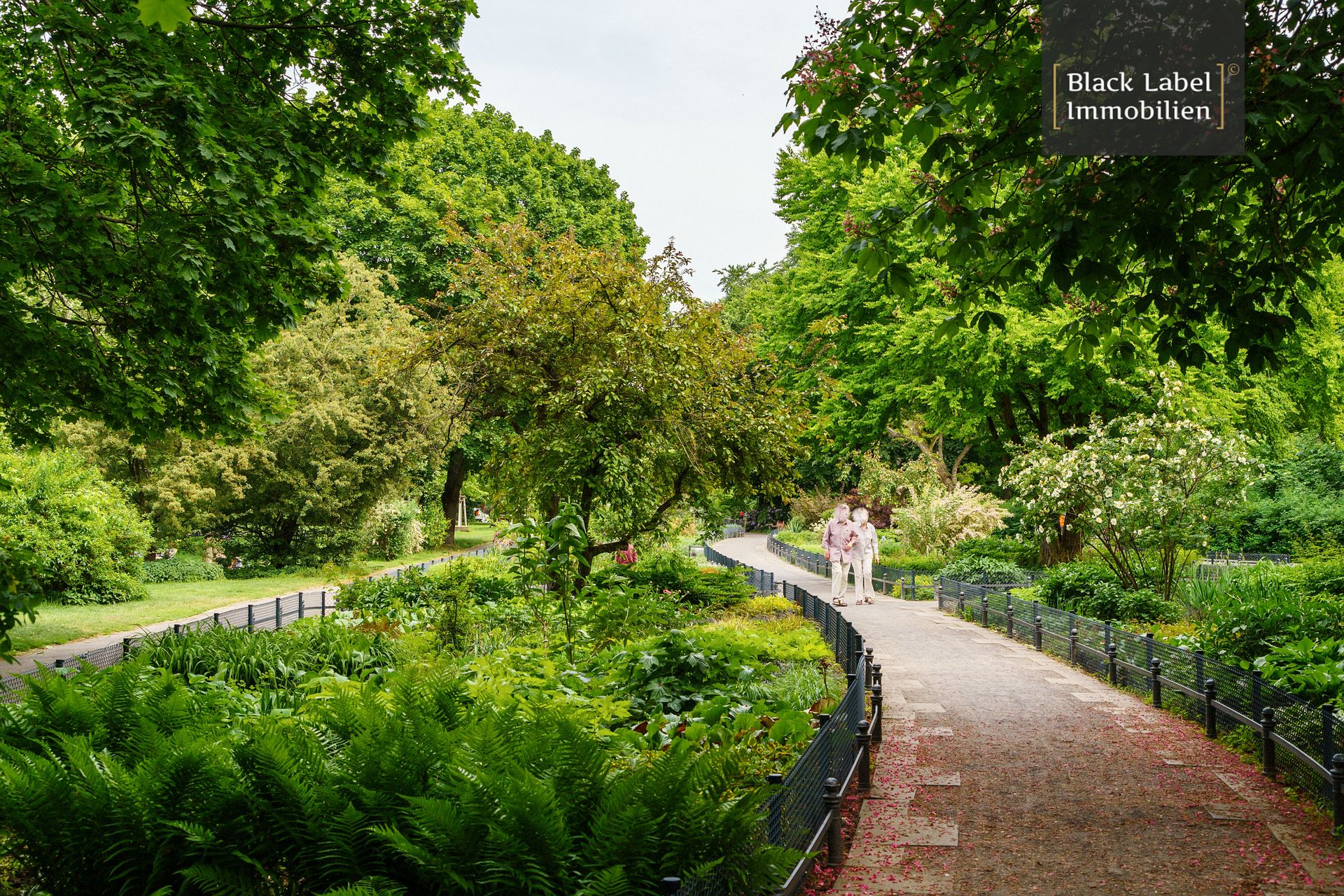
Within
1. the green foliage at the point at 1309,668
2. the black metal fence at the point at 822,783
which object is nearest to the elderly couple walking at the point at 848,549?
the black metal fence at the point at 822,783

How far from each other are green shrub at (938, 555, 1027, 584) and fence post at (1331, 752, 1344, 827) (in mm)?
14335

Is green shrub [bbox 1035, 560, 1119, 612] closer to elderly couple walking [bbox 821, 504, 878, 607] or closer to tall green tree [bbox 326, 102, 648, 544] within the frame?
elderly couple walking [bbox 821, 504, 878, 607]

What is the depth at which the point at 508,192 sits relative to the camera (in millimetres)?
37938

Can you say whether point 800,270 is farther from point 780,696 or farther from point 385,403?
point 780,696

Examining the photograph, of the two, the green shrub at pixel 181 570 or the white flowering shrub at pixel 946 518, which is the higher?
the white flowering shrub at pixel 946 518

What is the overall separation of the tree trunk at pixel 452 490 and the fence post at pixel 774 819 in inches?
1373

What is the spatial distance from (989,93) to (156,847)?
7.17 meters

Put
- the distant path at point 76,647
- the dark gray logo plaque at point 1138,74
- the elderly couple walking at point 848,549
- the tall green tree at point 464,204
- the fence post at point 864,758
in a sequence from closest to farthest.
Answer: the dark gray logo plaque at point 1138,74, the fence post at point 864,758, the distant path at point 76,647, the elderly couple walking at point 848,549, the tall green tree at point 464,204

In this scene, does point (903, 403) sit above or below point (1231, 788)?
above

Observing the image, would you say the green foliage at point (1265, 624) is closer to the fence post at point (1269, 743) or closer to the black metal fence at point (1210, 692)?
the black metal fence at point (1210, 692)

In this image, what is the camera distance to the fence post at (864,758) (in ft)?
23.9

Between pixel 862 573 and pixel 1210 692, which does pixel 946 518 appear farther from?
pixel 1210 692

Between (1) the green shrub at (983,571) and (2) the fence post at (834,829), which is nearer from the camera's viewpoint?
(2) the fence post at (834,829)

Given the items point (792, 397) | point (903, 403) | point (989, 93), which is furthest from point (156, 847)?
point (903, 403)
